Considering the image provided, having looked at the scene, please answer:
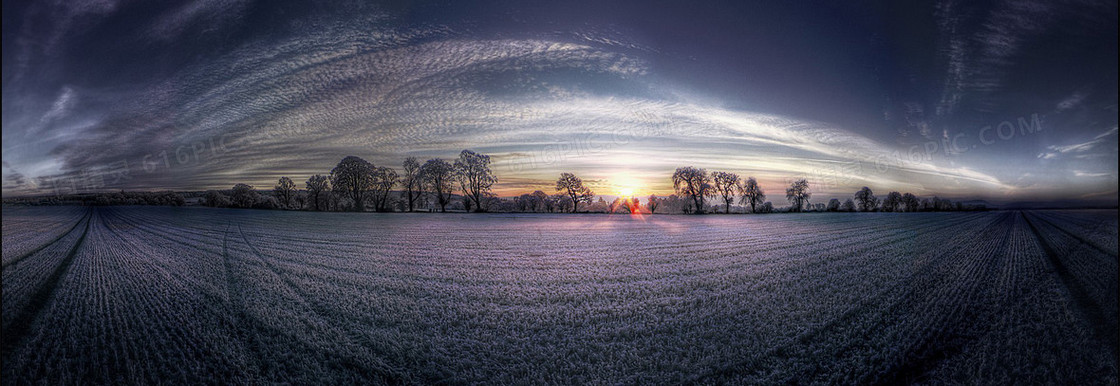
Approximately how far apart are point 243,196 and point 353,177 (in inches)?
84.1

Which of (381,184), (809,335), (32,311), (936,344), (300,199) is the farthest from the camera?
(381,184)

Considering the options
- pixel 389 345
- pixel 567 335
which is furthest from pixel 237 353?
pixel 567 335

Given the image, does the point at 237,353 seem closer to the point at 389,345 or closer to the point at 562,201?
the point at 389,345

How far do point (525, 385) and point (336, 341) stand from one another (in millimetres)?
2074

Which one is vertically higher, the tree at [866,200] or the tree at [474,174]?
the tree at [474,174]

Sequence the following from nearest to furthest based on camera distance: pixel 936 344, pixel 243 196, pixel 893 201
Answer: pixel 936 344
pixel 243 196
pixel 893 201

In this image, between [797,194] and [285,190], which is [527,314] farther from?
[797,194]

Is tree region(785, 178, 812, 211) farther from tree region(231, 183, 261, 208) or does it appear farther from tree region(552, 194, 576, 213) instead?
tree region(231, 183, 261, 208)

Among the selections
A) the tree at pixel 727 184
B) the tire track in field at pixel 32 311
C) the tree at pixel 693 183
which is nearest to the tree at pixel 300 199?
the tire track in field at pixel 32 311

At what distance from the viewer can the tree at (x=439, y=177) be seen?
13924 millimetres

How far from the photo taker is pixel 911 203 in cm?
1191

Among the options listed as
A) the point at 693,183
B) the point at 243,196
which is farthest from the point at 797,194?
the point at 243,196

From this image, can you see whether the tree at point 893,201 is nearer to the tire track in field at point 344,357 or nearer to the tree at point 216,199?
the tire track in field at point 344,357

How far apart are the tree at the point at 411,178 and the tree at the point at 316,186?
2.36 metres
